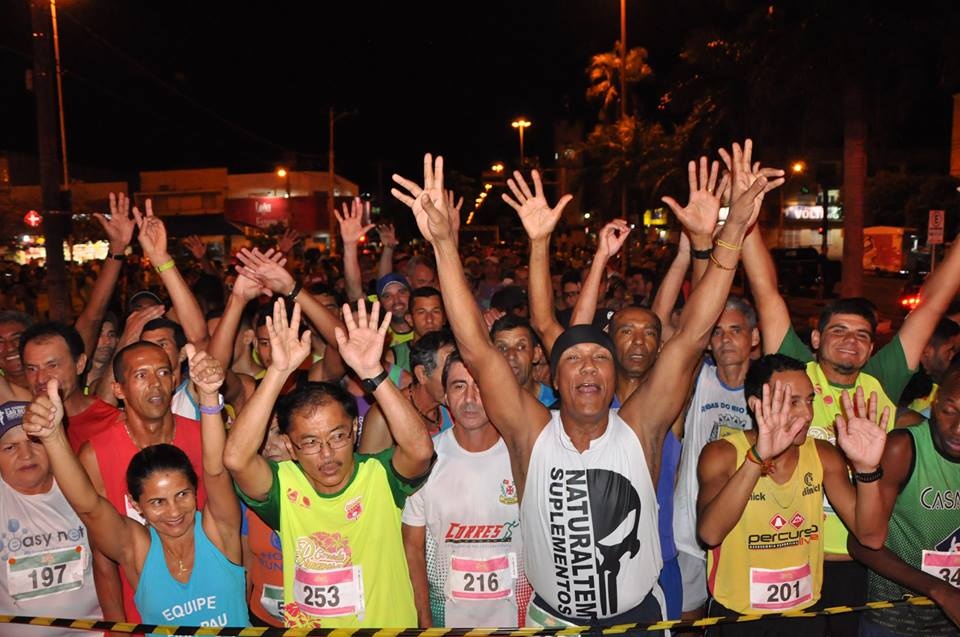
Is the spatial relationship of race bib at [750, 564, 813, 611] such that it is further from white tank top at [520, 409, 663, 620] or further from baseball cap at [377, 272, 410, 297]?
baseball cap at [377, 272, 410, 297]

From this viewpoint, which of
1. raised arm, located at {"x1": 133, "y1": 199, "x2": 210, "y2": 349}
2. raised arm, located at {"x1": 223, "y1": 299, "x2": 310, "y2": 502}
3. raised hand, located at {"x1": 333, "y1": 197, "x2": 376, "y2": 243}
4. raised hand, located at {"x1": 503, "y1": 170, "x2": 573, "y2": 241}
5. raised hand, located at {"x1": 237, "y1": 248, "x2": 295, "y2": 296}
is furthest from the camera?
raised hand, located at {"x1": 333, "y1": 197, "x2": 376, "y2": 243}

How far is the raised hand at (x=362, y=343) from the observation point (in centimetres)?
388

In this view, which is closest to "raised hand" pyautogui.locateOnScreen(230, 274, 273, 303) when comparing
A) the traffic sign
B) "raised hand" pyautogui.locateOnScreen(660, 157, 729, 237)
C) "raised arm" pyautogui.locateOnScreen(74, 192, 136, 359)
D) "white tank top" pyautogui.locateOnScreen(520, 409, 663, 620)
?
"raised arm" pyautogui.locateOnScreen(74, 192, 136, 359)

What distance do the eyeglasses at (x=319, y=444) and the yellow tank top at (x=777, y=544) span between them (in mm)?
1932

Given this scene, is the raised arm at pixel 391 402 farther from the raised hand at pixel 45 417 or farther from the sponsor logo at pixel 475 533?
the raised hand at pixel 45 417

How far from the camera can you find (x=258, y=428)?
12.2ft

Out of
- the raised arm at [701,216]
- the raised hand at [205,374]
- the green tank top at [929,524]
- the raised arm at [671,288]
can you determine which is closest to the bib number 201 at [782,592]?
the green tank top at [929,524]

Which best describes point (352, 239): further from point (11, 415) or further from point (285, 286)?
point (11, 415)

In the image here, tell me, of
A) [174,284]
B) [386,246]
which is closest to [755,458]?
[174,284]

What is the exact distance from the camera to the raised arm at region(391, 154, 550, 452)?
3854 mm

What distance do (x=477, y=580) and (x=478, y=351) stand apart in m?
1.15

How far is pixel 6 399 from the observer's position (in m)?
5.13

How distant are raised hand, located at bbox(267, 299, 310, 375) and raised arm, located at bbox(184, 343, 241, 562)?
0.89 feet

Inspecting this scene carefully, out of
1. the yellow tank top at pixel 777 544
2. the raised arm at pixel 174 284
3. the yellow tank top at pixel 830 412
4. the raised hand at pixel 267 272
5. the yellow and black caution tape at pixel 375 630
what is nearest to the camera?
the yellow and black caution tape at pixel 375 630
